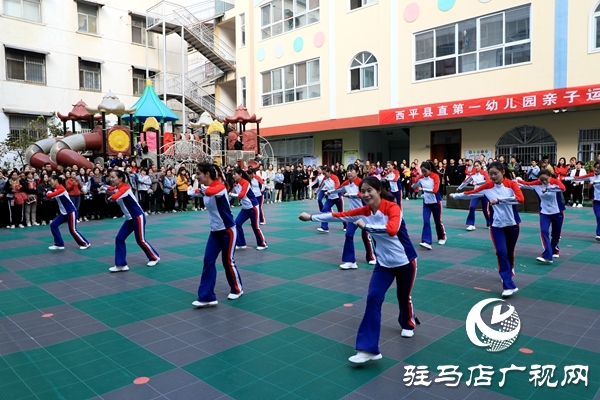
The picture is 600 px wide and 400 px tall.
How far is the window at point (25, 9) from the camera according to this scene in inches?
933

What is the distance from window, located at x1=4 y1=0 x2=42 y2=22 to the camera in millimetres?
23688

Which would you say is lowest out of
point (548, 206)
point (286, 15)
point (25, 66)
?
point (548, 206)

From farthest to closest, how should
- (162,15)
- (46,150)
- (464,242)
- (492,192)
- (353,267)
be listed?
(162,15) < (46,150) < (464,242) < (353,267) < (492,192)

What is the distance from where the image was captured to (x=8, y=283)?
7.34 metres

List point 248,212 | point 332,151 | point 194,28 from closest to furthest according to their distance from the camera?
point 248,212 → point 332,151 → point 194,28

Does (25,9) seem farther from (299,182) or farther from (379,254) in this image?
(379,254)

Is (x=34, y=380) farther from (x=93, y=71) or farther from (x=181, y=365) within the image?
(x=93, y=71)

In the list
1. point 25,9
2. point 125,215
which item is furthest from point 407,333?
point 25,9

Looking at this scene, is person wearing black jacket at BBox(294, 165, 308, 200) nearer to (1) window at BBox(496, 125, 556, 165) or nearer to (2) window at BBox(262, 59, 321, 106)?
(2) window at BBox(262, 59, 321, 106)

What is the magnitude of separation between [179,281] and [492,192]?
15.8 feet

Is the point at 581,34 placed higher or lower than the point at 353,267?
higher

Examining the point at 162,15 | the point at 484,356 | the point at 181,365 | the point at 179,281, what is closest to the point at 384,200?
the point at 484,356

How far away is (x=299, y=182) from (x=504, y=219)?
54.6 ft

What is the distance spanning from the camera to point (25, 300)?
6.41 meters
